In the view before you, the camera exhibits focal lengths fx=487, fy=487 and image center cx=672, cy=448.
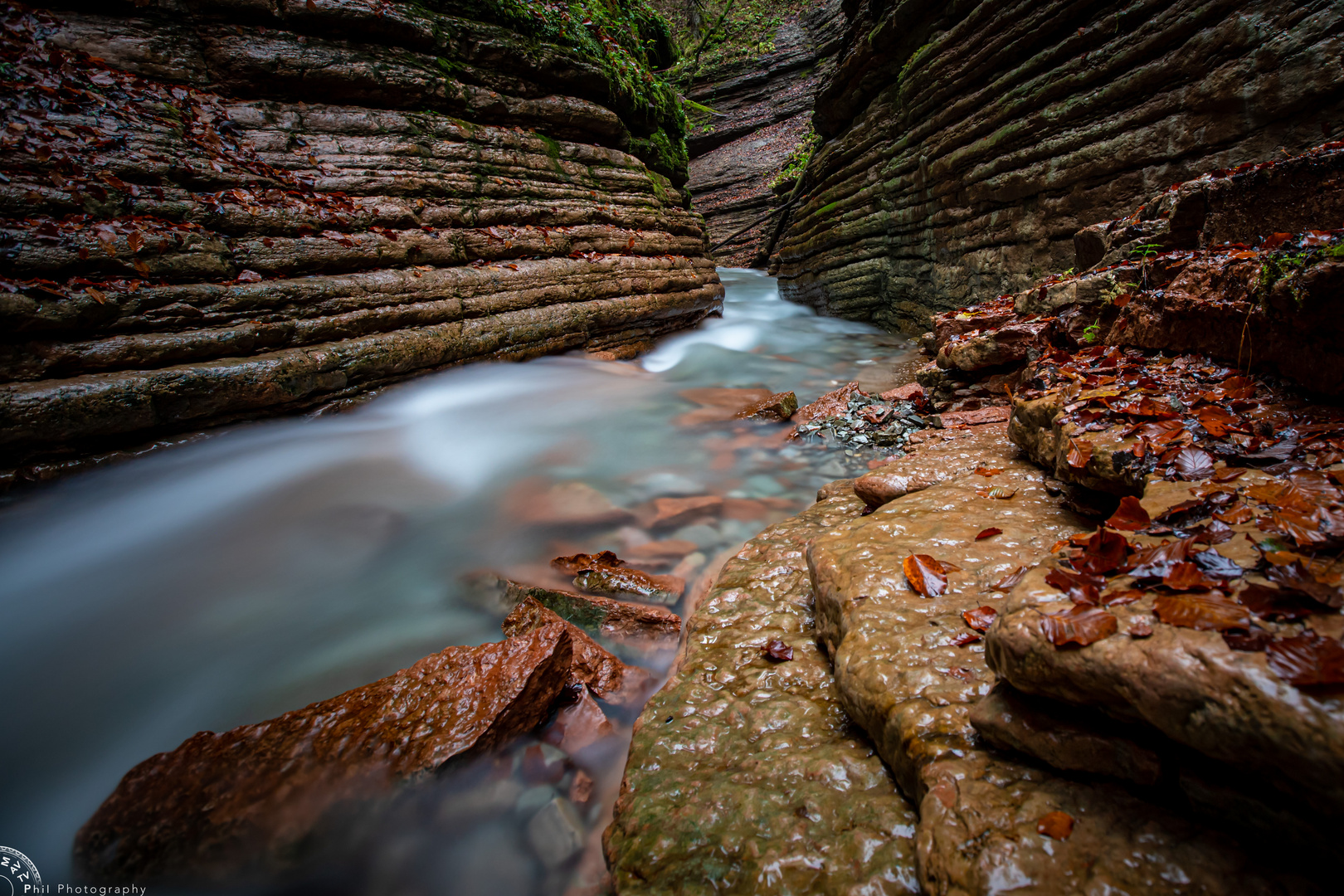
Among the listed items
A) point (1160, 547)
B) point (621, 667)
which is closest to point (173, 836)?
point (621, 667)

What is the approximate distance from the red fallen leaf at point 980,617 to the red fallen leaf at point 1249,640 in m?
0.77

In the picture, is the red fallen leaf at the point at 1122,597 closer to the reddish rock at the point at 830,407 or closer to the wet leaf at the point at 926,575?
the wet leaf at the point at 926,575

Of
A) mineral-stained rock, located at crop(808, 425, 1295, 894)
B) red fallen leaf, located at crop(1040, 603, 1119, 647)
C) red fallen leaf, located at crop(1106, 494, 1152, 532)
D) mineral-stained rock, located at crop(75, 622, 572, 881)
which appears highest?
red fallen leaf, located at crop(1040, 603, 1119, 647)

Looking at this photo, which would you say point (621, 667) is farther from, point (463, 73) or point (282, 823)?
point (463, 73)

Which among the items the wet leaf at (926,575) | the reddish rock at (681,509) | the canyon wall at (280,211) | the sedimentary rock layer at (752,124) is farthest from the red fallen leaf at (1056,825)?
the sedimentary rock layer at (752,124)

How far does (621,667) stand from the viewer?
2.87 metres

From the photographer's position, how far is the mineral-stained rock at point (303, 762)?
2006mm

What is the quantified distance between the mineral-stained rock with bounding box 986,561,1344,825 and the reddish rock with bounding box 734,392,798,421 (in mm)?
4931

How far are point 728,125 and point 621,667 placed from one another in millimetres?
30573

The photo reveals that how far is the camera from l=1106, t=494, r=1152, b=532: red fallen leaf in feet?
5.78

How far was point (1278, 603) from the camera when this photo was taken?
1181mm

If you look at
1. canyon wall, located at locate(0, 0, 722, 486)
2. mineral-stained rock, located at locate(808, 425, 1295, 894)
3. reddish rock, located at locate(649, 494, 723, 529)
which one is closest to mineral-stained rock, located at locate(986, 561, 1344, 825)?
mineral-stained rock, located at locate(808, 425, 1295, 894)

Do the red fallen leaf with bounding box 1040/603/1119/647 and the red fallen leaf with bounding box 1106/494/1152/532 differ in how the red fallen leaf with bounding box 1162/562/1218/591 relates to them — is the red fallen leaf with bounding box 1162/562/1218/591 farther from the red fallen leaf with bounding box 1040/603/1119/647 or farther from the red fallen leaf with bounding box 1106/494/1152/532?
the red fallen leaf with bounding box 1106/494/1152/532

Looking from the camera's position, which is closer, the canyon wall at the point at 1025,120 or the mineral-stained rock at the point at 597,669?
the mineral-stained rock at the point at 597,669
